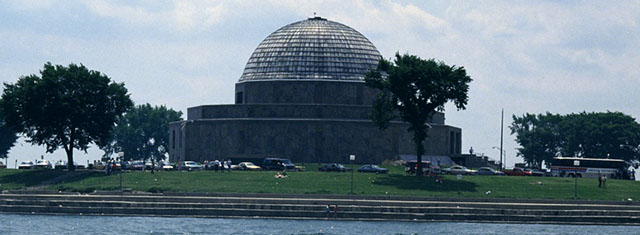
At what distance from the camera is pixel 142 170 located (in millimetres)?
98938

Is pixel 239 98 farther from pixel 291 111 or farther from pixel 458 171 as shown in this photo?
pixel 458 171

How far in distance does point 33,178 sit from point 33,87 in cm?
706

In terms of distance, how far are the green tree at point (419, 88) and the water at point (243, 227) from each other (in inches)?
709

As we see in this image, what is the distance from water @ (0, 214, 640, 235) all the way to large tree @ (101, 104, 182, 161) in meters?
68.3

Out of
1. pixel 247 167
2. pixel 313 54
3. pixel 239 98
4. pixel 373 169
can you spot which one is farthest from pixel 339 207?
pixel 239 98

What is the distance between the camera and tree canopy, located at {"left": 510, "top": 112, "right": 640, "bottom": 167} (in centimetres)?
13075

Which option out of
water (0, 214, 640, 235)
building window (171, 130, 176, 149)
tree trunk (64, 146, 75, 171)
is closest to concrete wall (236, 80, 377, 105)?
building window (171, 130, 176, 149)

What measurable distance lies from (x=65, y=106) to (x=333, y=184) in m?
22.7

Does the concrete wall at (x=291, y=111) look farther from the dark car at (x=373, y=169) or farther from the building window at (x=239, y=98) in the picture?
the dark car at (x=373, y=169)

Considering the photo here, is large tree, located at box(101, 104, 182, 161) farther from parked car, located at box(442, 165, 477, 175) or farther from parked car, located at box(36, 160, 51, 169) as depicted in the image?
parked car, located at box(442, 165, 477, 175)

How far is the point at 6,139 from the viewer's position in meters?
136

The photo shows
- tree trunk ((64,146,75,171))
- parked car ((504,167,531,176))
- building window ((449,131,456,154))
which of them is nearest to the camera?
tree trunk ((64,146,75,171))

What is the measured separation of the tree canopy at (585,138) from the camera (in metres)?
131

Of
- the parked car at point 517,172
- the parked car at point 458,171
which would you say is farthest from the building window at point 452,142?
the parked car at point 458,171
